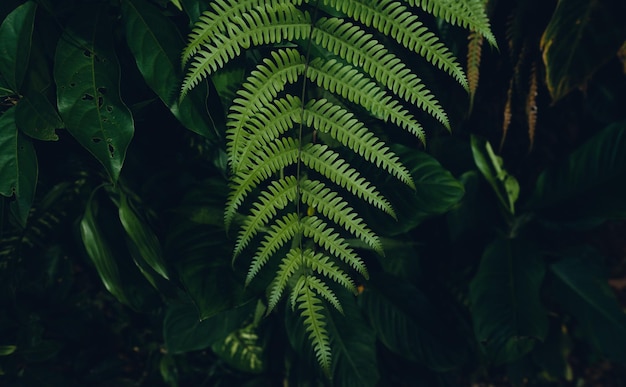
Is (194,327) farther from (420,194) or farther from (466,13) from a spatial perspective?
(466,13)

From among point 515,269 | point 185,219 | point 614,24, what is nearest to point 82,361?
point 185,219

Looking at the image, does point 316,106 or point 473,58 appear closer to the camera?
point 316,106

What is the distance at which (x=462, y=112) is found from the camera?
160 centimetres

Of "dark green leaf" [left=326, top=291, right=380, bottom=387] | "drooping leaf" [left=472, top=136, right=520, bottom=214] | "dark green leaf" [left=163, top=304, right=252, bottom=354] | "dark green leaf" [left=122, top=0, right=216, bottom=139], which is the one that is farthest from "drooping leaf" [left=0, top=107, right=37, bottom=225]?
"drooping leaf" [left=472, top=136, right=520, bottom=214]

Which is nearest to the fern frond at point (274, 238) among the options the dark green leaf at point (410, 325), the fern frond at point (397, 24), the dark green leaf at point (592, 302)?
the fern frond at point (397, 24)

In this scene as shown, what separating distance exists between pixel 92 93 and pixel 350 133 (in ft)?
1.57

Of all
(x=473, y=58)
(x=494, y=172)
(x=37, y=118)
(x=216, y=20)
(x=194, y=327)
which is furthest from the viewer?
(x=494, y=172)

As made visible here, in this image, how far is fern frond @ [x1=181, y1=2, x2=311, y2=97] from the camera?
100cm

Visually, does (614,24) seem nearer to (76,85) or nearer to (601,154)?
(601,154)

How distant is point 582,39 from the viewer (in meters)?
1.43

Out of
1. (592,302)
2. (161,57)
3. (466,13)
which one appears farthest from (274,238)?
(592,302)

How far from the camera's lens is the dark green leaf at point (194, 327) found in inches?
64.4

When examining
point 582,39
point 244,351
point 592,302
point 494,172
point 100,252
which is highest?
point 582,39

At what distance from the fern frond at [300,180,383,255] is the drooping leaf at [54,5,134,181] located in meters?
0.34
